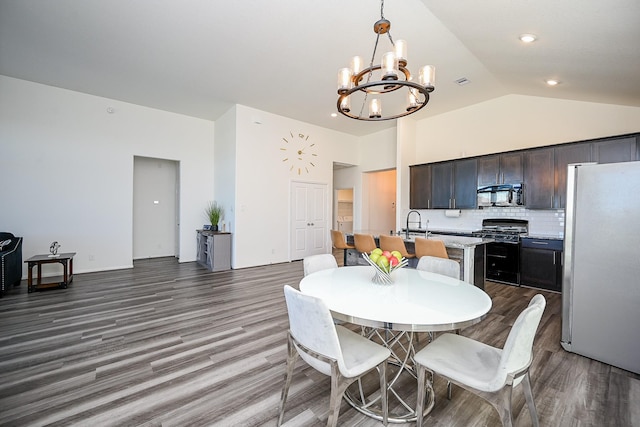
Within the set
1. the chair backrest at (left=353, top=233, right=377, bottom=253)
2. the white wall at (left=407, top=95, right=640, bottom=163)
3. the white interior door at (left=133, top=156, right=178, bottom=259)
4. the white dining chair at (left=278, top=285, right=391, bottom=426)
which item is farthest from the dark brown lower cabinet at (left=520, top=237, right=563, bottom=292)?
the white interior door at (left=133, top=156, right=178, bottom=259)

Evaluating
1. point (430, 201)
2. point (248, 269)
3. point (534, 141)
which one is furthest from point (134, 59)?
point (534, 141)

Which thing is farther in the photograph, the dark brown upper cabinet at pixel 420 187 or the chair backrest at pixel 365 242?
the dark brown upper cabinet at pixel 420 187

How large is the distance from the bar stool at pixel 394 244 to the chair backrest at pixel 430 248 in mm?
207

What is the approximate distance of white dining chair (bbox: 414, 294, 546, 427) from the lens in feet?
4.23

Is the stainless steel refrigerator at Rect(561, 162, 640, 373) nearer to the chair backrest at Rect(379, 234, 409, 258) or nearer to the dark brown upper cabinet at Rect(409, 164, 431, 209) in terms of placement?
the chair backrest at Rect(379, 234, 409, 258)

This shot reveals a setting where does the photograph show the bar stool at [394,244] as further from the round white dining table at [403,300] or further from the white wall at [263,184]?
the white wall at [263,184]

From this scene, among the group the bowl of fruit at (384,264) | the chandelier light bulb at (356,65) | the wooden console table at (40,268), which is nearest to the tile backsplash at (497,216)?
the bowl of fruit at (384,264)

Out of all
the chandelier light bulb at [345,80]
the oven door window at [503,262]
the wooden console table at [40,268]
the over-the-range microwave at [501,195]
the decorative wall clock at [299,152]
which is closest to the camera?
the chandelier light bulb at [345,80]

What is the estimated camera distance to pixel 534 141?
5016 millimetres

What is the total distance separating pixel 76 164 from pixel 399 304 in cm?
657

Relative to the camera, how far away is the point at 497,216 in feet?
17.7

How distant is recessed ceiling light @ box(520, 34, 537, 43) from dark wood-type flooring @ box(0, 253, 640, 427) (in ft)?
10.5

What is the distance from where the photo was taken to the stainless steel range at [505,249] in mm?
4699

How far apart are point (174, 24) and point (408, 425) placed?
14.8 ft
